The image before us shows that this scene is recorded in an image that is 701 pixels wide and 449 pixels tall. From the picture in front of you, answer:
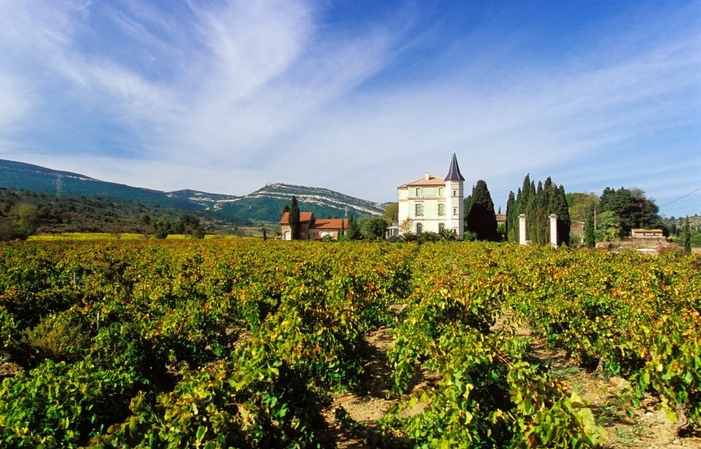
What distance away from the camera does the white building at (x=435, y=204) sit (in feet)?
178

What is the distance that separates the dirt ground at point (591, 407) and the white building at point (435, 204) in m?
45.8

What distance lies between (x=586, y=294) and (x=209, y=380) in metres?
7.86

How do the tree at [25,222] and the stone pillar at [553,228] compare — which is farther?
the stone pillar at [553,228]

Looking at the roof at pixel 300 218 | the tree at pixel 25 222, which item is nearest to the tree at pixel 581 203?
the roof at pixel 300 218

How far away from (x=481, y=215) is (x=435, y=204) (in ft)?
23.1

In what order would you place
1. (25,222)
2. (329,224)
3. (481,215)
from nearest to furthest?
(25,222)
(481,215)
(329,224)

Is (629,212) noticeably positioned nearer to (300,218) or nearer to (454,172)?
(454,172)

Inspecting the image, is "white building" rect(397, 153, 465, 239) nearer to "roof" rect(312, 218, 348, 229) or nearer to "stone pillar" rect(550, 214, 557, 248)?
"stone pillar" rect(550, 214, 557, 248)

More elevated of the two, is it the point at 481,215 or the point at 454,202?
the point at 454,202

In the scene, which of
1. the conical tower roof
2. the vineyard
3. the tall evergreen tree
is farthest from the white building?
the vineyard

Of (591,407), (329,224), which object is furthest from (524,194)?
(591,407)

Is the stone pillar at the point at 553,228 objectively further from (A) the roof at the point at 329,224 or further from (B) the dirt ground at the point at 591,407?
(B) the dirt ground at the point at 591,407

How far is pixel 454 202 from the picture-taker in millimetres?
54156

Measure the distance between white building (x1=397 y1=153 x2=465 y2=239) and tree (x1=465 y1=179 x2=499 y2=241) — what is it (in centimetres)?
348
